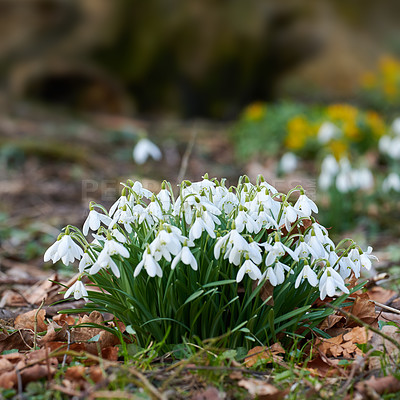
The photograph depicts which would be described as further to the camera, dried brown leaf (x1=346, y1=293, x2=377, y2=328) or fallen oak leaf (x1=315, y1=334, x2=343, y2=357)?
dried brown leaf (x1=346, y1=293, x2=377, y2=328)

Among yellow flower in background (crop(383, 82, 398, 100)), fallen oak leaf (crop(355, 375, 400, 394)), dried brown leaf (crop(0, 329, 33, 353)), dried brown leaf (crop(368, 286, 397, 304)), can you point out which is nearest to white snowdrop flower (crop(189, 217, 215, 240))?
fallen oak leaf (crop(355, 375, 400, 394))

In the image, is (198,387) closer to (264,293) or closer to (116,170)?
(264,293)

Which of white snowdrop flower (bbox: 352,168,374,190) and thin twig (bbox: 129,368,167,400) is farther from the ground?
white snowdrop flower (bbox: 352,168,374,190)

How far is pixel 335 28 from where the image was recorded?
1105cm

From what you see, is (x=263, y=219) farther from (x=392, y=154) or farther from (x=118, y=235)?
(x=392, y=154)

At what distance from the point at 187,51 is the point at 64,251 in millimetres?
9132

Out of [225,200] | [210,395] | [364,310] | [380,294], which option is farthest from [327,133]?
[210,395]

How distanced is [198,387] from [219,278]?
1.21ft

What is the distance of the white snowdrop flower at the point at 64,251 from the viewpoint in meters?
1.51

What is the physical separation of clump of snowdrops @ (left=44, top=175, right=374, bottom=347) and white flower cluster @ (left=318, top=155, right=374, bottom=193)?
2214 mm

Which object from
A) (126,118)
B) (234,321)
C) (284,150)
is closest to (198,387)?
(234,321)

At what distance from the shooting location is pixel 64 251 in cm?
151

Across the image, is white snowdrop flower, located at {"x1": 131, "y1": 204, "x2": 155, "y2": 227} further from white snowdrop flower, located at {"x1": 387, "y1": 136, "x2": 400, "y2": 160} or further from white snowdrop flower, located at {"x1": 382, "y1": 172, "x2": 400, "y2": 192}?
white snowdrop flower, located at {"x1": 387, "y1": 136, "x2": 400, "y2": 160}

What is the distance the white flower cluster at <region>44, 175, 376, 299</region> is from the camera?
142 cm
